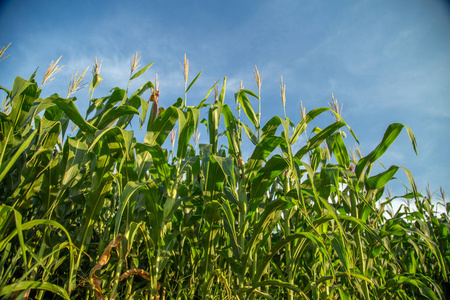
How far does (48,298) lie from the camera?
4.42 ft

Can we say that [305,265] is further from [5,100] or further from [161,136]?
[5,100]

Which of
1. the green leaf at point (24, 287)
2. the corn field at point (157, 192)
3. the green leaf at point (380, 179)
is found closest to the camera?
the green leaf at point (24, 287)

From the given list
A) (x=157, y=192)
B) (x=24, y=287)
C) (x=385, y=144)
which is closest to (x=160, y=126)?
(x=157, y=192)

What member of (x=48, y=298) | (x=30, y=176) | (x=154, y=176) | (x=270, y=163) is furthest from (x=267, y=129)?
(x=48, y=298)

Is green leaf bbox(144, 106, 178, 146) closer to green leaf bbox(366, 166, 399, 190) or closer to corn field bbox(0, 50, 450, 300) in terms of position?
corn field bbox(0, 50, 450, 300)

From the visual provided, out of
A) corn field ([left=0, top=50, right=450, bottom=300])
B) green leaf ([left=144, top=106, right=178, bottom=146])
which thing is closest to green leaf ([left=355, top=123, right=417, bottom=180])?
corn field ([left=0, top=50, right=450, bottom=300])

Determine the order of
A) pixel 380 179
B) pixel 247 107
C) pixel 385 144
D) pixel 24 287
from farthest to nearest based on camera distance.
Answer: pixel 247 107 → pixel 380 179 → pixel 385 144 → pixel 24 287

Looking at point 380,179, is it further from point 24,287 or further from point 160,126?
point 24,287

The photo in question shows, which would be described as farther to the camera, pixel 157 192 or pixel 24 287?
pixel 157 192

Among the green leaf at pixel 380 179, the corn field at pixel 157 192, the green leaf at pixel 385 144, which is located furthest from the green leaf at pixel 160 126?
the green leaf at pixel 380 179

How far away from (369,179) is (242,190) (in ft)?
2.23

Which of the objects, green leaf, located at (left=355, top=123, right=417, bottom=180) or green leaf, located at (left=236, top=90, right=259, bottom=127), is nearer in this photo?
green leaf, located at (left=355, top=123, right=417, bottom=180)

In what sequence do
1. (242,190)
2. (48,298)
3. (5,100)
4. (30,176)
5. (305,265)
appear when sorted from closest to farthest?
1. (30,176)
2. (242,190)
3. (48,298)
4. (5,100)
5. (305,265)

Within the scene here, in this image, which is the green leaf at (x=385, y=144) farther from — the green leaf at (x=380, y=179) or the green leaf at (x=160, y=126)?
the green leaf at (x=160, y=126)
